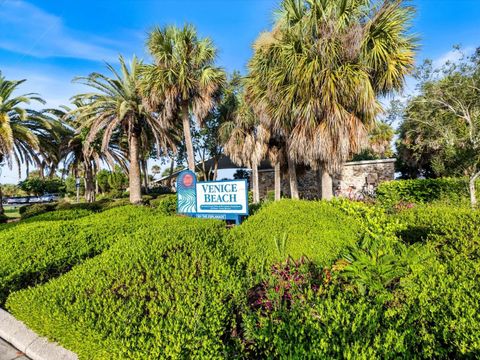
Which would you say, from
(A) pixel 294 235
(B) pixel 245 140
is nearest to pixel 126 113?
(B) pixel 245 140

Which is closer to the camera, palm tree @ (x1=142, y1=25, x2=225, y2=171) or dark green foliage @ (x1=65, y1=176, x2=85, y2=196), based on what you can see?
palm tree @ (x1=142, y1=25, x2=225, y2=171)

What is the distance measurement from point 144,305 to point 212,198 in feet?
17.0

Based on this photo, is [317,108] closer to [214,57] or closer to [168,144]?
[214,57]

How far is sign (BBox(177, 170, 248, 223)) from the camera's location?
6829 millimetres

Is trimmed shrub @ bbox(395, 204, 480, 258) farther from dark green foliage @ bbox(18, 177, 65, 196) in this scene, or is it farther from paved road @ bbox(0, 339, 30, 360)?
dark green foliage @ bbox(18, 177, 65, 196)

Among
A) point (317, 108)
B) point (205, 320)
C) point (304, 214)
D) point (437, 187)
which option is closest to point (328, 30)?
point (317, 108)

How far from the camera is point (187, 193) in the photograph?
8.03 meters

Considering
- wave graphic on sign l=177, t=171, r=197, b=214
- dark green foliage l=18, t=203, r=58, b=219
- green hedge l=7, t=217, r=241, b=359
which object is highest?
wave graphic on sign l=177, t=171, r=197, b=214

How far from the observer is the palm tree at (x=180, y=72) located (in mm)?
13078

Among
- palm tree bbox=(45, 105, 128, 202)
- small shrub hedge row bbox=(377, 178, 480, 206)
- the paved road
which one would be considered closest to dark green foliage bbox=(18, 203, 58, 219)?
palm tree bbox=(45, 105, 128, 202)

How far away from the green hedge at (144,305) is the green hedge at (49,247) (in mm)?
798

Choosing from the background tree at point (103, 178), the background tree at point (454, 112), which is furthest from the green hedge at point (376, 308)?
the background tree at point (103, 178)

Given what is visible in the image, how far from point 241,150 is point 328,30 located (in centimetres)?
865

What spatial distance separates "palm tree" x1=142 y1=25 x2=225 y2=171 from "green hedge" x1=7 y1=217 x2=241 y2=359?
452 inches
